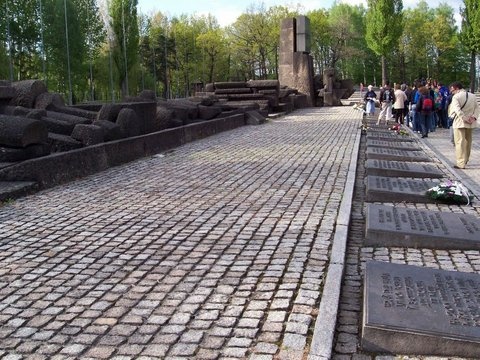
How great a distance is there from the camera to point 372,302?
390 cm

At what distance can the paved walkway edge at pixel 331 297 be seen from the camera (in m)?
3.46

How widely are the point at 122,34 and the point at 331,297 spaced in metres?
54.1

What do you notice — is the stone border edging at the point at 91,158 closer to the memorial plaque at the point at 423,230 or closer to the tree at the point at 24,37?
the memorial plaque at the point at 423,230

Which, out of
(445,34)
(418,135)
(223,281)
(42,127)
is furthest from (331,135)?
(445,34)

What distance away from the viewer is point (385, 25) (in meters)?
61.7

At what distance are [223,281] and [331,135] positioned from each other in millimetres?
14440

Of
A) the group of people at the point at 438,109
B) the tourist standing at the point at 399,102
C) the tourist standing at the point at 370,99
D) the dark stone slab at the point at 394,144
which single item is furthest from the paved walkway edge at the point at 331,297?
the tourist standing at the point at 370,99

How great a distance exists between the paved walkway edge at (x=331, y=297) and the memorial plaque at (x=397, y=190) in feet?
2.68

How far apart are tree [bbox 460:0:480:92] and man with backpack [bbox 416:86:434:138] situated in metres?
33.9

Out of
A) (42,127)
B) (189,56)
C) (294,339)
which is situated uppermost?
(189,56)

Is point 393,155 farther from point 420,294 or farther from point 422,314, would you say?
point 422,314

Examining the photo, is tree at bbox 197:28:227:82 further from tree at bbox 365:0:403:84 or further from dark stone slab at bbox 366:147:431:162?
dark stone slab at bbox 366:147:431:162

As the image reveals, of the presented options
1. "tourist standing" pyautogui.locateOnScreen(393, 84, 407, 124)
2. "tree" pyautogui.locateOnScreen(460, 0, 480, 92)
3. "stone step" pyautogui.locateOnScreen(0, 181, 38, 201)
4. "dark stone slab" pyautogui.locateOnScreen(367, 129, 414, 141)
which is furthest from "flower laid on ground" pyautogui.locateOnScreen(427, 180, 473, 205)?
"tree" pyautogui.locateOnScreen(460, 0, 480, 92)

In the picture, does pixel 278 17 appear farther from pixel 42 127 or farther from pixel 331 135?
pixel 42 127
